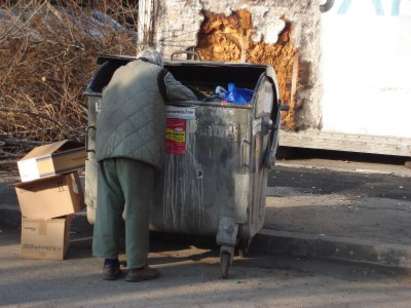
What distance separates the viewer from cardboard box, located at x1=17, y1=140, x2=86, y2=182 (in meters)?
6.00

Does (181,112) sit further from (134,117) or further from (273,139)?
(273,139)

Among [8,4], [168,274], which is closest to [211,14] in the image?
[8,4]

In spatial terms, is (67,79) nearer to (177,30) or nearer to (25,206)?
(177,30)

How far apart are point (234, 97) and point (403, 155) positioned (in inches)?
179

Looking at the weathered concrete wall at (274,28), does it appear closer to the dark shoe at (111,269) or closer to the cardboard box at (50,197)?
the cardboard box at (50,197)

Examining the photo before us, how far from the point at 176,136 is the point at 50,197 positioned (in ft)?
3.80

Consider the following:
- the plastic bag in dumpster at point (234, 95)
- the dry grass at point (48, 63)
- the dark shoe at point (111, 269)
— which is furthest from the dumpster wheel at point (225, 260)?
the dry grass at point (48, 63)

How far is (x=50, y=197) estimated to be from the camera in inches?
240

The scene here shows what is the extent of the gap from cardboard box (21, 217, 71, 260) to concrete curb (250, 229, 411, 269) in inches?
64.2

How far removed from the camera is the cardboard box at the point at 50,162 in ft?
19.7

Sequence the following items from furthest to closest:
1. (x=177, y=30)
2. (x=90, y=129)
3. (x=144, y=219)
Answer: (x=177, y=30) < (x=90, y=129) < (x=144, y=219)

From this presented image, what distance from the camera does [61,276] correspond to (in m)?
5.76

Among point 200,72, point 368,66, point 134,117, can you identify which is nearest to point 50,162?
point 134,117

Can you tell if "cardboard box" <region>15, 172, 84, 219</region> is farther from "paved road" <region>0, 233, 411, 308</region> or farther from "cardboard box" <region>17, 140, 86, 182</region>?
"paved road" <region>0, 233, 411, 308</region>
